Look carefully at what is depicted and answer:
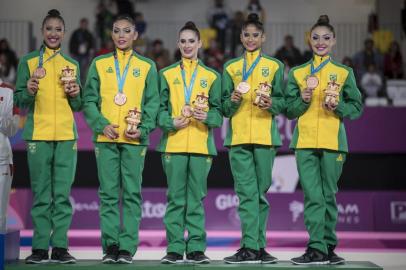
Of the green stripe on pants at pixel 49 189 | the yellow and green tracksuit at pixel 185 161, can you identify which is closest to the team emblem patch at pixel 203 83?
the yellow and green tracksuit at pixel 185 161

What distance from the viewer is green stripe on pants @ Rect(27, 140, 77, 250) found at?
7352 millimetres

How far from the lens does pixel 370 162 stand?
13266 millimetres

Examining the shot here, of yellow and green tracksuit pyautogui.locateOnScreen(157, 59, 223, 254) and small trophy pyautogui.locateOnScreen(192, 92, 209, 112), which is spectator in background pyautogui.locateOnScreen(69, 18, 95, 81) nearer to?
yellow and green tracksuit pyautogui.locateOnScreen(157, 59, 223, 254)

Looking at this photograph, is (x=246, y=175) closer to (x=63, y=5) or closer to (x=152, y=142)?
(x=152, y=142)

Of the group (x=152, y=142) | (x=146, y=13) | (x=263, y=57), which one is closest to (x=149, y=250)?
(x=152, y=142)

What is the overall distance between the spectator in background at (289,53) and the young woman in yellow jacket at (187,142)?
8.00 m

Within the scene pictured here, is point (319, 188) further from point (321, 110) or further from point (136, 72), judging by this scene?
point (136, 72)

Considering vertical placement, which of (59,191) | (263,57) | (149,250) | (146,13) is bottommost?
(149,250)

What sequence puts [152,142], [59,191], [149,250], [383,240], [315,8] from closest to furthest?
[59,191] < [149,250] < [383,240] < [152,142] < [315,8]

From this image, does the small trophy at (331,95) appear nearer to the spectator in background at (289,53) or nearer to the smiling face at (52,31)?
the smiling face at (52,31)

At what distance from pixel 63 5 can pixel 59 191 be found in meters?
11.1

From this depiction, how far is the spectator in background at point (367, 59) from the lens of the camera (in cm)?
1547

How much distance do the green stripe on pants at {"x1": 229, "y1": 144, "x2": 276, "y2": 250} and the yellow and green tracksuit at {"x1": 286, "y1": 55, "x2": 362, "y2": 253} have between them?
0.34 m

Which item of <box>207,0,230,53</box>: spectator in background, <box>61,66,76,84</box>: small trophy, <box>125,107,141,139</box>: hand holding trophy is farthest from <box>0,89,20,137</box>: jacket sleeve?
<box>207,0,230,53</box>: spectator in background
